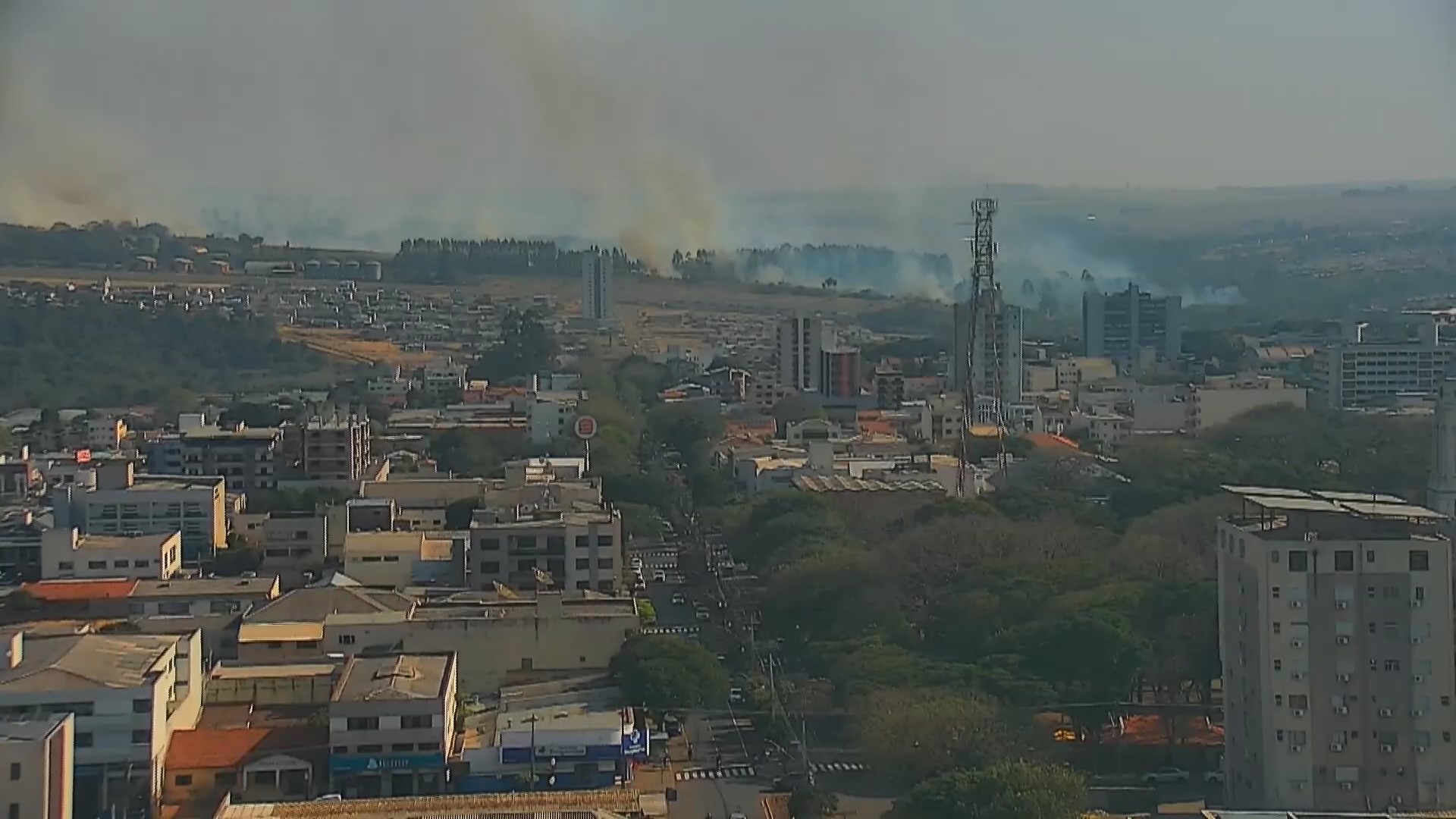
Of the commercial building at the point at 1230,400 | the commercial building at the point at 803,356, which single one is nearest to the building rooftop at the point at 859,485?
the commercial building at the point at 1230,400

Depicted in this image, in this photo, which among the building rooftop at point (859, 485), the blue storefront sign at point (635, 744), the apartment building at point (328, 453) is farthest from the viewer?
the apartment building at point (328, 453)

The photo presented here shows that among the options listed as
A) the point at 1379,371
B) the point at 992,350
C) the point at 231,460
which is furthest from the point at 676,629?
the point at 1379,371

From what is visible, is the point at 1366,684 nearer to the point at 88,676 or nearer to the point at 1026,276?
the point at 88,676

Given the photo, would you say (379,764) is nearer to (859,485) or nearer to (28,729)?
(28,729)

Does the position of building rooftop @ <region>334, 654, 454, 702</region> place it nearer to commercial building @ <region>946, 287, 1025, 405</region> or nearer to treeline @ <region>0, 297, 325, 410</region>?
commercial building @ <region>946, 287, 1025, 405</region>

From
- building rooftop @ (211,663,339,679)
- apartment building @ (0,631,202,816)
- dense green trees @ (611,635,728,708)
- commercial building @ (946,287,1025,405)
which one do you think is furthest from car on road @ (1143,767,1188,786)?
commercial building @ (946,287,1025,405)

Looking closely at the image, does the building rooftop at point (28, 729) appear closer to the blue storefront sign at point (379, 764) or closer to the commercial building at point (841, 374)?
the blue storefront sign at point (379, 764)
